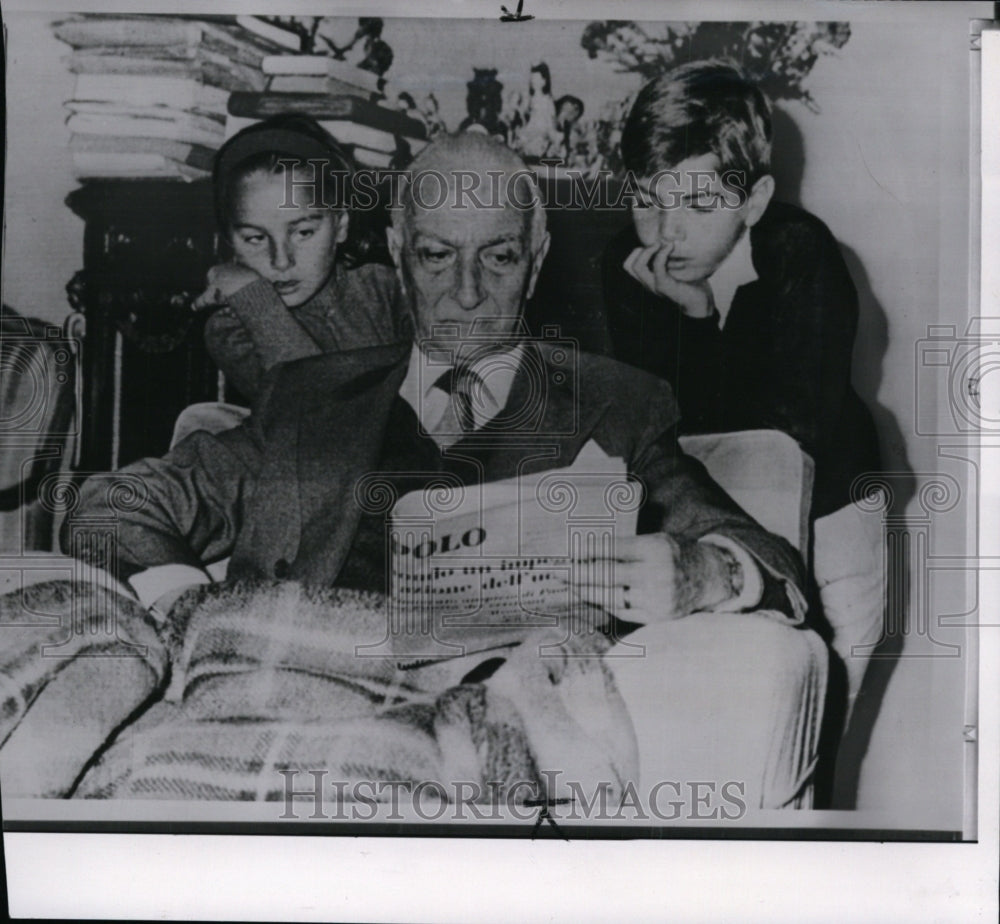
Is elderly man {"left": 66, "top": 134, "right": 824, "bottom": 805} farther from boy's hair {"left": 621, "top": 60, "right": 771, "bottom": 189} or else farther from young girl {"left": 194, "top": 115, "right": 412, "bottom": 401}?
boy's hair {"left": 621, "top": 60, "right": 771, "bottom": 189}

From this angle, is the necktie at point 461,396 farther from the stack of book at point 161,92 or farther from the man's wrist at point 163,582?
the stack of book at point 161,92

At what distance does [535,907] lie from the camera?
287 cm

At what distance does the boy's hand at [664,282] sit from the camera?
2902mm

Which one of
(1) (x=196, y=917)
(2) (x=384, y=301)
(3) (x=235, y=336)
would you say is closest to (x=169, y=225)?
(3) (x=235, y=336)

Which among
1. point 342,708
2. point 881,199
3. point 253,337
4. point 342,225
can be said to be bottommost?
point 342,708

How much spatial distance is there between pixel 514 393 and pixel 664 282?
0.55 metres

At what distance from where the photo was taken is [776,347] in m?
2.89

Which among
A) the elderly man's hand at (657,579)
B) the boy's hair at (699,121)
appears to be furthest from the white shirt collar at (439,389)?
the boy's hair at (699,121)

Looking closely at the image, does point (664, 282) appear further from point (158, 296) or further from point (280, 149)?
point (158, 296)

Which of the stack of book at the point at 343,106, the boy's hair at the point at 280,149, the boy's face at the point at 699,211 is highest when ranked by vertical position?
the stack of book at the point at 343,106

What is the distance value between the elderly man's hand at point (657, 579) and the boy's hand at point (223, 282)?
4.22 feet

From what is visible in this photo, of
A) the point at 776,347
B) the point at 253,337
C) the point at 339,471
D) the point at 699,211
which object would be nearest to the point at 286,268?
the point at 253,337

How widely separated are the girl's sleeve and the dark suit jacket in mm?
86

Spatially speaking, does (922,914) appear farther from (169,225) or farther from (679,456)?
(169,225)
